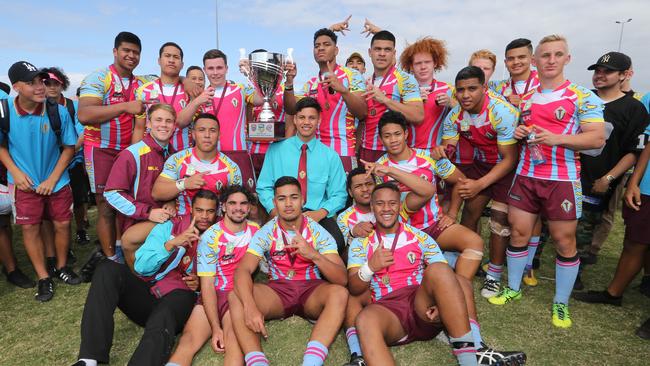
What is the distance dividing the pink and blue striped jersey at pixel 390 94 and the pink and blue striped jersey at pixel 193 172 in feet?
5.52

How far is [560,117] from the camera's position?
3.53m

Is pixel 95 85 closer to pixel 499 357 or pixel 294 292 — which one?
pixel 294 292

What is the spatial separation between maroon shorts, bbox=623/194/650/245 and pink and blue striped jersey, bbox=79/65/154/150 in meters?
5.36

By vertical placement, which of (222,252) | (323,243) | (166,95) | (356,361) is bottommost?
(356,361)

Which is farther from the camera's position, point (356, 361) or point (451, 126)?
point (451, 126)

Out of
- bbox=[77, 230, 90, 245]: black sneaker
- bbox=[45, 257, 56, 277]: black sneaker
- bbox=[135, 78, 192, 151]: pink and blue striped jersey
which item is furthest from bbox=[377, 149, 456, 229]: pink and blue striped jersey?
bbox=[77, 230, 90, 245]: black sneaker

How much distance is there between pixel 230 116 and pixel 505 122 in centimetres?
286

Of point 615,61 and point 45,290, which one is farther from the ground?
point 615,61

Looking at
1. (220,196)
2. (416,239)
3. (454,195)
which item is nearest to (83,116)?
(220,196)

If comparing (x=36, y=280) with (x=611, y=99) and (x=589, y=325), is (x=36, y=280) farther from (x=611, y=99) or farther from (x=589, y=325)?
(x=611, y=99)

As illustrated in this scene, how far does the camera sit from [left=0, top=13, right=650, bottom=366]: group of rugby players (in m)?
3.09

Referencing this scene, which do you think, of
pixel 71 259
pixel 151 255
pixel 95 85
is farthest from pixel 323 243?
pixel 71 259

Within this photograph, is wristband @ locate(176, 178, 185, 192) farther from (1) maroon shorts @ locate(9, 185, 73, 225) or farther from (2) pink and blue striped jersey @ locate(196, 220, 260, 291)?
(1) maroon shorts @ locate(9, 185, 73, 225)

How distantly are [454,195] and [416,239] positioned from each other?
3.49ft
